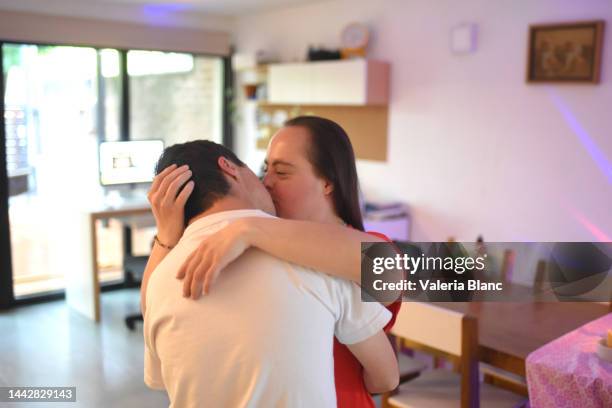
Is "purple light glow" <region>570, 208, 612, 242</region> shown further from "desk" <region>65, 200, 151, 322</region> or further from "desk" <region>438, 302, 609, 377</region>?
"desk" <region>65, 200, 151, 322</region>

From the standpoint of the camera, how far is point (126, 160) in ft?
15.3

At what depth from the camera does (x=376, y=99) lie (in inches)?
175

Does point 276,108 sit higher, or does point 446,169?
point 276,108

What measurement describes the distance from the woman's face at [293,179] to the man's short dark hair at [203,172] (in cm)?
19

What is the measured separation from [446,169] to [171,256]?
3.43 meters

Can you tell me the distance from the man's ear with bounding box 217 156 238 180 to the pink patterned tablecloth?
143 cm

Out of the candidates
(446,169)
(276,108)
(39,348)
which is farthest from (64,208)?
(446,169)

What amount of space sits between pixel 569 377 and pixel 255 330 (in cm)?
143

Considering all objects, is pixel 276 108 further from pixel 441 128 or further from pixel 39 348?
pixel 39 348

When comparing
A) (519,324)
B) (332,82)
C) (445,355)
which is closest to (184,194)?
(445,355)

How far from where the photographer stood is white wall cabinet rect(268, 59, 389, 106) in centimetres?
436

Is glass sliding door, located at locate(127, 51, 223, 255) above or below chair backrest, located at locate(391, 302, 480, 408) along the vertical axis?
above

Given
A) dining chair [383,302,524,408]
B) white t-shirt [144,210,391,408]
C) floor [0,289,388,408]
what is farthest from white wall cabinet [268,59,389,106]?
white t-shirt [144,210,391,408]

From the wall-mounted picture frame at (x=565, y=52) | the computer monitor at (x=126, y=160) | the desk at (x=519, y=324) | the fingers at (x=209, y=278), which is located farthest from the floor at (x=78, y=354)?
the fingers at (x=209, y=278)
